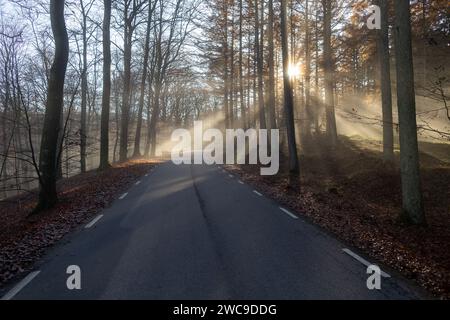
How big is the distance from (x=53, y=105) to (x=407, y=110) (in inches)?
409

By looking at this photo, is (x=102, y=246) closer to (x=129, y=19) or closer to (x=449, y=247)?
(x=449, y=247)

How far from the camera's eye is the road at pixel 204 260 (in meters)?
5.35

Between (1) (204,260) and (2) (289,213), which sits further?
(2) (289,213)

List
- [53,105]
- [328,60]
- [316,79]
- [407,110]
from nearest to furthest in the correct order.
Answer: [407,110] < [53,105] < [328,60] < [316,79]

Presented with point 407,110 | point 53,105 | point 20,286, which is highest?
point 53,105

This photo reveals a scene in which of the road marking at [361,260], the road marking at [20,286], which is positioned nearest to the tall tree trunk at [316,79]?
the road marking at [361,260]

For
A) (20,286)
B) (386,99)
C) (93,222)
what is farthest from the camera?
(386,99)

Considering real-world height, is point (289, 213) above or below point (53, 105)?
below

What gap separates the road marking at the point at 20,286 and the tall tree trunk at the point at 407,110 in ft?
27.1

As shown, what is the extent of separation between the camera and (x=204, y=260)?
6648 mm

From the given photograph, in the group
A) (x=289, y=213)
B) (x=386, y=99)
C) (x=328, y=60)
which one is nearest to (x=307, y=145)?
(x=328, y=60)

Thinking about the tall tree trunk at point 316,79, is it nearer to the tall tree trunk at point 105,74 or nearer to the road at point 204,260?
the tall tree trunk at point 105,74

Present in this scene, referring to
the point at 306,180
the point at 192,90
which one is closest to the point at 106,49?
the point at 306,180

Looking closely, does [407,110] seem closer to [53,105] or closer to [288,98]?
[288,98]
